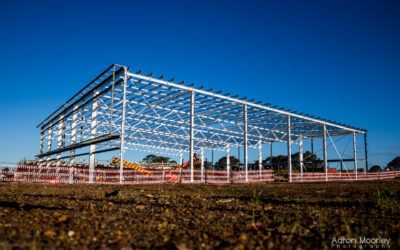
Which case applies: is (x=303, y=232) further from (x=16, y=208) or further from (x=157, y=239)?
(x=16, y=208)

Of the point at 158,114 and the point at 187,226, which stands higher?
the point at 158,114

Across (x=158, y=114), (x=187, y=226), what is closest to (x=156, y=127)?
(x=158, y=114)

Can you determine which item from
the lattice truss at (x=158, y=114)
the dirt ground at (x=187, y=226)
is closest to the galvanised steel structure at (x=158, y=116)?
the lattice truss at (x=158, y=114)

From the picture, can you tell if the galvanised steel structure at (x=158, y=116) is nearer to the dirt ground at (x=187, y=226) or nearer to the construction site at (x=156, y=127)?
the construction site at (x=156, y=127)

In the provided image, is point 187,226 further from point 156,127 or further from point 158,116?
point 156,127

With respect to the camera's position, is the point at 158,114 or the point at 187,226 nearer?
the point at 187,226

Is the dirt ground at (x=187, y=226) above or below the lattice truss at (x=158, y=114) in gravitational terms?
below

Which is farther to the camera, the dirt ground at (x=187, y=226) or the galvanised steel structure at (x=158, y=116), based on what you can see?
the galvanised steel structure at (x=158, y=116)

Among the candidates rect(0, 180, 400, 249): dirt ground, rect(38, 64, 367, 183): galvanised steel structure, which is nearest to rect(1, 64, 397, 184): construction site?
rect(38, 64, 367, 183): galvanised steel structure

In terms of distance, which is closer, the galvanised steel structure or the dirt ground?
the dirt ground

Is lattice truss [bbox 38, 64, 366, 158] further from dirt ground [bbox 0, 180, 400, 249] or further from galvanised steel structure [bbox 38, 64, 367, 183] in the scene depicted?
dirt ground [bbox 0, 180, 400, 249]

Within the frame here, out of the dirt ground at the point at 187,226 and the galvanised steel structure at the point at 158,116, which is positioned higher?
the galvanised steel structure at the point at 158,116

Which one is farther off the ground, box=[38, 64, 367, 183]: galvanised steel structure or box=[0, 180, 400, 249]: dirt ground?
box=[38, 64, 367, 183]: galvanised steel structure

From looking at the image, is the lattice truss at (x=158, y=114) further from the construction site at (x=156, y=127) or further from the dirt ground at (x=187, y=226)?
the dirt ground at (x=187, y=226)
